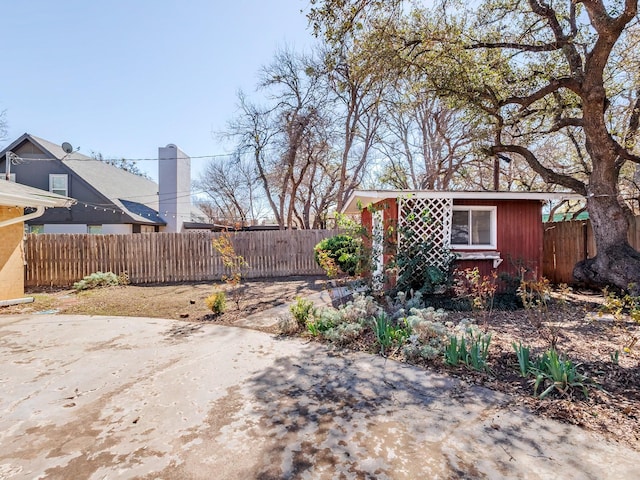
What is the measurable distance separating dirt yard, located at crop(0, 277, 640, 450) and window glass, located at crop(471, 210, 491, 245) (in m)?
1.95

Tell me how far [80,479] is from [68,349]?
2924 millimetres

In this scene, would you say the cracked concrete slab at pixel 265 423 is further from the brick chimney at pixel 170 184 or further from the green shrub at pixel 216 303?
the brick chimney at pixel 170 184

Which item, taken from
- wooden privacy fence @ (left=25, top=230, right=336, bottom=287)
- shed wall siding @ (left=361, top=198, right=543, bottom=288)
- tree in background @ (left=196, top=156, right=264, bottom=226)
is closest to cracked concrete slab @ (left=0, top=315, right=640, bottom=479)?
shed wall siding @ (left=361, top=198, right=543, bottom=288)

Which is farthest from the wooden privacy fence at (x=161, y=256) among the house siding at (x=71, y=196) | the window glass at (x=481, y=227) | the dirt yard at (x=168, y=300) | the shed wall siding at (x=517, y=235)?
the house siding at (x=71, y=196)

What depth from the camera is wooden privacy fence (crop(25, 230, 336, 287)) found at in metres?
9.02

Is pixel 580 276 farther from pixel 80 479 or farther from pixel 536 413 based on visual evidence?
pixel 80 479

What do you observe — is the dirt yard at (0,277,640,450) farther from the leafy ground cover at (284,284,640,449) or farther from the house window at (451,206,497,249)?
the house window at (451,206,497,249)

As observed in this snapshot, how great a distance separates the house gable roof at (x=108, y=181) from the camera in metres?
14.3

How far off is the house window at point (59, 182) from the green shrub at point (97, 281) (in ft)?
26.1

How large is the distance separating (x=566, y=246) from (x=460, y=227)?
3.48 metres

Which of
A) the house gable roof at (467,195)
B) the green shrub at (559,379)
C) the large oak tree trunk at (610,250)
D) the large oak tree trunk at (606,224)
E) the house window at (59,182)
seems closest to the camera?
the green shrub at (559,379)

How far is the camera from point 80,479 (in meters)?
1.85

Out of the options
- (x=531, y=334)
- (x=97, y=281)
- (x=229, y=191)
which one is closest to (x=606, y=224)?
(x=531, y=334)

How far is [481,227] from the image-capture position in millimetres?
7367
